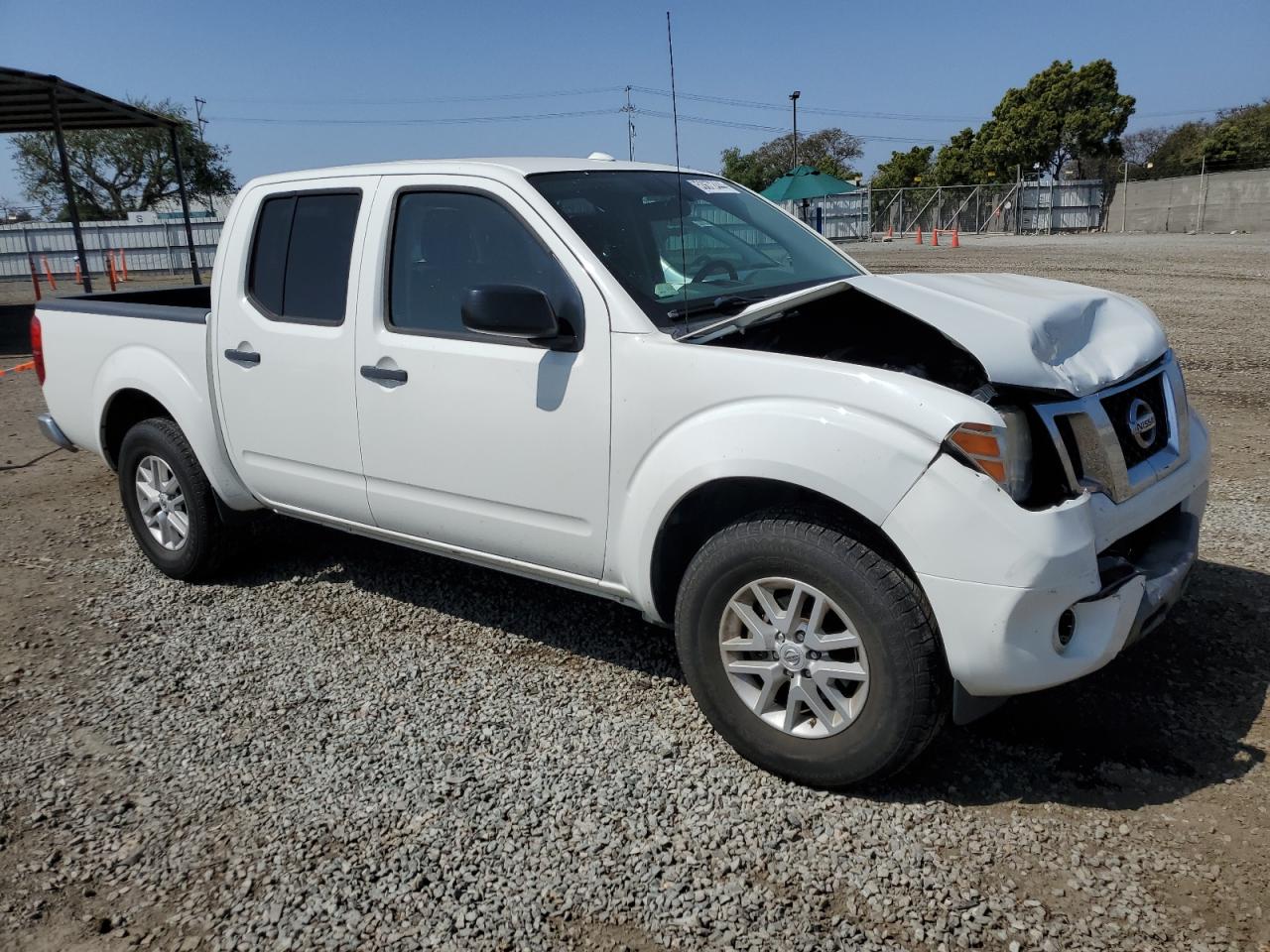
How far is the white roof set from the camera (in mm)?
3686

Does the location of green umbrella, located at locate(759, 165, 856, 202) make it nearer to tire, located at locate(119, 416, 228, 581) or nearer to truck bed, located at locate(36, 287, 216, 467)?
truck bed, located at locate(36, 287, 216, 467)

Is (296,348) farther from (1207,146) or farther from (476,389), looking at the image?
(1207,146)

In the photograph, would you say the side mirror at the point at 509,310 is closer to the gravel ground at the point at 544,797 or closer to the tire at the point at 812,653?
the tire at the point at 812,653

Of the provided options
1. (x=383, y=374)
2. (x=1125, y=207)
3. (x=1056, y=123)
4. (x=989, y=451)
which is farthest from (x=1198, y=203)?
(x=989, y=451)

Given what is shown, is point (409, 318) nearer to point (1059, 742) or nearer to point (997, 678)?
point (997, 678)

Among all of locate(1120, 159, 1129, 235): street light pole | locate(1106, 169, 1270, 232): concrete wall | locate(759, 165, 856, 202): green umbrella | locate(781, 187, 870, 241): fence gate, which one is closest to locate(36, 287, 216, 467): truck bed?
locate(759, 165, 856, 202): green umbrella

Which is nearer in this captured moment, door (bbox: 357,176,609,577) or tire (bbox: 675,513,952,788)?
tire (bbox: 675,513,952,788)

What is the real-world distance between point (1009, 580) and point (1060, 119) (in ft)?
201

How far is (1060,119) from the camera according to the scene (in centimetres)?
5553

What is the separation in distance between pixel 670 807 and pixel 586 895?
1.45 ft

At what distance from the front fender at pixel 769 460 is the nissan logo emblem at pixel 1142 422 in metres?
0.84

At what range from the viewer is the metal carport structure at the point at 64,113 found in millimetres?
14695

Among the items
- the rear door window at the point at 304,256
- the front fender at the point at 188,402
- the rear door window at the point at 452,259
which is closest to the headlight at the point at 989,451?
the rear door window at the point at 452,259

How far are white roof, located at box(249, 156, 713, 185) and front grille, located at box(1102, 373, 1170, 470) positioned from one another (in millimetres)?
2083
